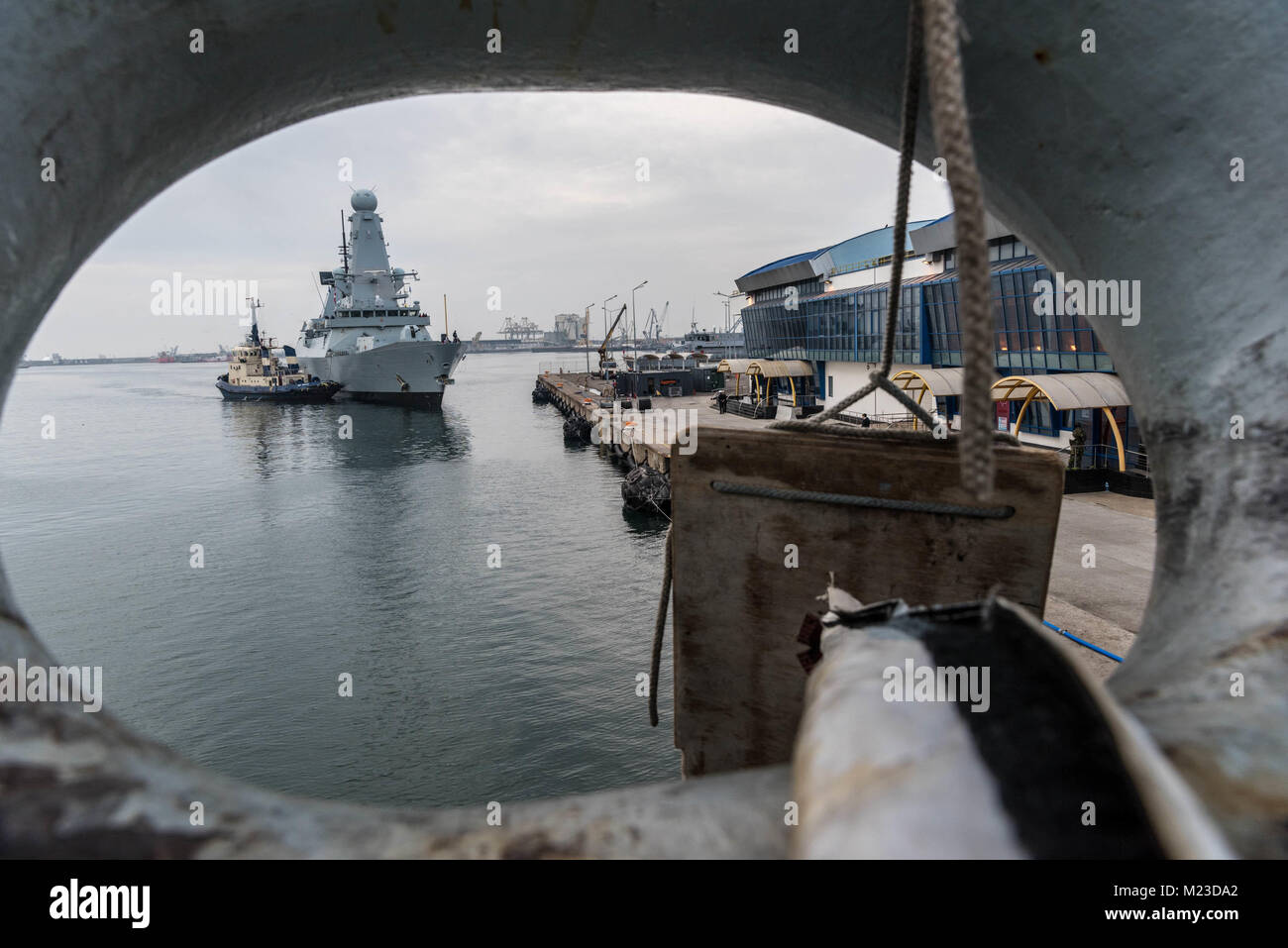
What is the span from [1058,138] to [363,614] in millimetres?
22674

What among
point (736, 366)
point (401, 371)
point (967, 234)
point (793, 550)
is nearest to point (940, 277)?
point (736, 366)

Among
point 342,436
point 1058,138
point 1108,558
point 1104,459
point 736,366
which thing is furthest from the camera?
point 342,436

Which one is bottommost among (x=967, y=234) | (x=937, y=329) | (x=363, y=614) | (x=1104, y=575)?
(x=363, y=614)

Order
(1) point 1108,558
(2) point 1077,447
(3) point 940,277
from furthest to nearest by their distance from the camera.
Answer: (3) point 940,277 < (2) point 1077,447 < (1) point 1108,558

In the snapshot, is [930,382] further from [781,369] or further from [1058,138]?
[1058,138]

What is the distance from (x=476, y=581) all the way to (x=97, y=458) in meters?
42.6

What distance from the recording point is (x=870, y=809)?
130 cm

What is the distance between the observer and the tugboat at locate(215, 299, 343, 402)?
3295 inches

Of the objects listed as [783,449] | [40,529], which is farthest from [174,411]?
[783,449]

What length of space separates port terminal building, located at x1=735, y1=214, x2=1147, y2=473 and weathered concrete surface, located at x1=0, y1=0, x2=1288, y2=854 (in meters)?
12.6

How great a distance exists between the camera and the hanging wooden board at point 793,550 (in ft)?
11.4

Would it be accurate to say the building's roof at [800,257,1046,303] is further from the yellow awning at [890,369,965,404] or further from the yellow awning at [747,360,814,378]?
the yellow awning at [747,360,814,378]

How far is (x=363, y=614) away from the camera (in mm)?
22328

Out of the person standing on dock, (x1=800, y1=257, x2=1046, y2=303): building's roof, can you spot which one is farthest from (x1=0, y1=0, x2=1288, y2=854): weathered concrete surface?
the person standing on dock
